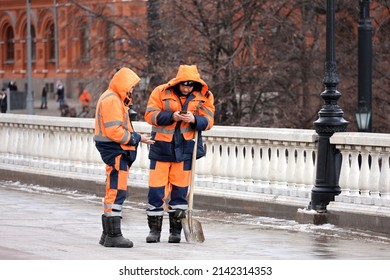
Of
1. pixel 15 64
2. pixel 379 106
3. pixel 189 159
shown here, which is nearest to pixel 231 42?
pixel 379 106

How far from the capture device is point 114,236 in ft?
42.3

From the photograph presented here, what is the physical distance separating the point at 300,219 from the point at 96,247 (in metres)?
3.72

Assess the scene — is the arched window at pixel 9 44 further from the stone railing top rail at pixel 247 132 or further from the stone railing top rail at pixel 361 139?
the stone railing top rail at pixel 361 139

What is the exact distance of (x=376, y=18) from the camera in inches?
1249

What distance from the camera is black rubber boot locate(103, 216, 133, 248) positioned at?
42.2 feet

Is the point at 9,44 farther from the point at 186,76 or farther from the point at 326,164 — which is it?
the point at 186,76

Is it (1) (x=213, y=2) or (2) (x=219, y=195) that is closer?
(2) (x=219, y=195)

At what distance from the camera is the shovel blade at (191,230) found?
13492 millimetres

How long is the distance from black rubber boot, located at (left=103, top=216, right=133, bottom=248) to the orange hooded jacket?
0.55m

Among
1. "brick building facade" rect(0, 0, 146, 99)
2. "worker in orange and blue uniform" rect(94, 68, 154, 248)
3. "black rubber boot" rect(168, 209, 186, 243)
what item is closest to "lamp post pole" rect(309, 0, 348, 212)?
"black rubber boot" rect(168, 209, 186, 243)

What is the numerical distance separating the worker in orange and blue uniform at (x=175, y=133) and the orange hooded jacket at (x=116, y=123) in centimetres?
41

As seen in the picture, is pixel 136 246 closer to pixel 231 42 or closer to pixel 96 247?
pixel 96 247

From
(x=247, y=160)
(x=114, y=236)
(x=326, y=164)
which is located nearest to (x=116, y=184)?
(x=114, y=236)

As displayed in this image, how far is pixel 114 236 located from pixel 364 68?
1213 centimetres
